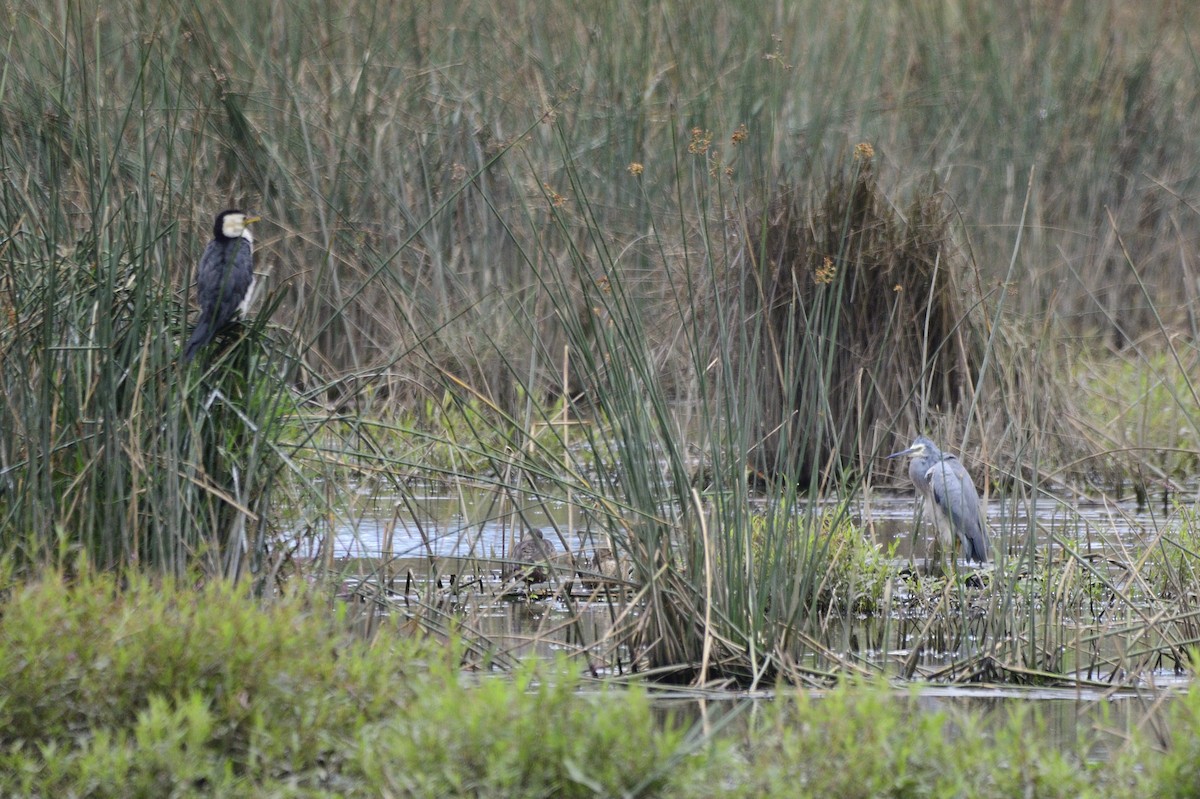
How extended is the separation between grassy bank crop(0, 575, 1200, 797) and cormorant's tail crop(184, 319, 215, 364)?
1.02m

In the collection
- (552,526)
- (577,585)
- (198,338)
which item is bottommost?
(577,585)

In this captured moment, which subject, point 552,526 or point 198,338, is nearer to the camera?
point 198,338

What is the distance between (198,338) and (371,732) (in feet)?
4.94

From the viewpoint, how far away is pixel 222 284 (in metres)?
4.49

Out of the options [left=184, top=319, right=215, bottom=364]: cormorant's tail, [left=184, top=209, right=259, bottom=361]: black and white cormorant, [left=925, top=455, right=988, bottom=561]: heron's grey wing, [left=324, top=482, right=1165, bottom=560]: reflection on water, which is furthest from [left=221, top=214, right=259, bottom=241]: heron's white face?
[left=925, top=455, right=988, bottom=561]: heron's grey wing

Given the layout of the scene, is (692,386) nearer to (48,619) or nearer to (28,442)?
(28,442)

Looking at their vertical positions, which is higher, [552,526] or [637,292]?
[637,292]

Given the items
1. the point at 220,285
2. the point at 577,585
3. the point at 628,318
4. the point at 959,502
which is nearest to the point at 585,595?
the point at 577,585

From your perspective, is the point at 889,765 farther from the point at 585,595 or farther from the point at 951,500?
the point at 951,500

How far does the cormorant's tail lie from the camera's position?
439cm

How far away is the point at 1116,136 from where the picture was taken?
40.9 feet

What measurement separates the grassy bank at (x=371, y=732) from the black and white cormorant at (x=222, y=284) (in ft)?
3.57

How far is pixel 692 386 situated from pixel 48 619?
10.4 ft

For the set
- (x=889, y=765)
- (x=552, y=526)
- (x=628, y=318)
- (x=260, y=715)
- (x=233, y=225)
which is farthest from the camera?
(x=552, y=526)
